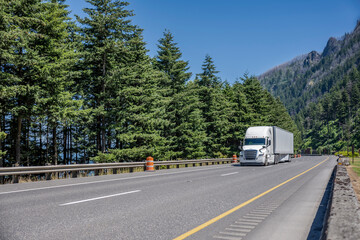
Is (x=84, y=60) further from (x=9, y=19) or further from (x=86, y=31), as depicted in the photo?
(x=9, y=19)

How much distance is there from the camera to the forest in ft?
64.1

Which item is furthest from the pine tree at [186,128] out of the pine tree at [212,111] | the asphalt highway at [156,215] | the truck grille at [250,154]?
the asphalt highway at [156,215]

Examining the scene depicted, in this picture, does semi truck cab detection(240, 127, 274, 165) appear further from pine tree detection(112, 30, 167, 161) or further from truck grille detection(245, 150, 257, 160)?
pine tree detection(112, 30, 167, 161)

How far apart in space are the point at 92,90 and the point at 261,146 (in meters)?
16.9

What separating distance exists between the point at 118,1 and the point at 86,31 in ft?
13.4

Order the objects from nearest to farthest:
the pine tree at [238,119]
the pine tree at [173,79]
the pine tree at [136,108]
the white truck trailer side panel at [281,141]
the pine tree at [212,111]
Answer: the pine tree at [136,108]
the white truck trailer side panel at [281,141]
the pine tree at [173,79]
the pine tree at [212,111]
the pine tree at [238,119]

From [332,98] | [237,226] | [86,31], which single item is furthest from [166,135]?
[332,98]

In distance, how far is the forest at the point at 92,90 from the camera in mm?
19547

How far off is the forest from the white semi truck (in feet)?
26.5

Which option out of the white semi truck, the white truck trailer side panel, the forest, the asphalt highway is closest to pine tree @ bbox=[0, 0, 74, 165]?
the forest

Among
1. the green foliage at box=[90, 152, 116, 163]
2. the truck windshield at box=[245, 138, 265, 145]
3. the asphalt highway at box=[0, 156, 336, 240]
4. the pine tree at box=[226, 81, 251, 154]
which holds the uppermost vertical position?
the pine tree at box=[226, 81, 251, 154]

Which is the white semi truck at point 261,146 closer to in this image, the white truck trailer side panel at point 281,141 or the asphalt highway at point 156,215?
the white truck trailer side panel at point 281,141

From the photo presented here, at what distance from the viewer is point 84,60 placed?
25.5m

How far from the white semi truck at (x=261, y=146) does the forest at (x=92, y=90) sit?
809cm
